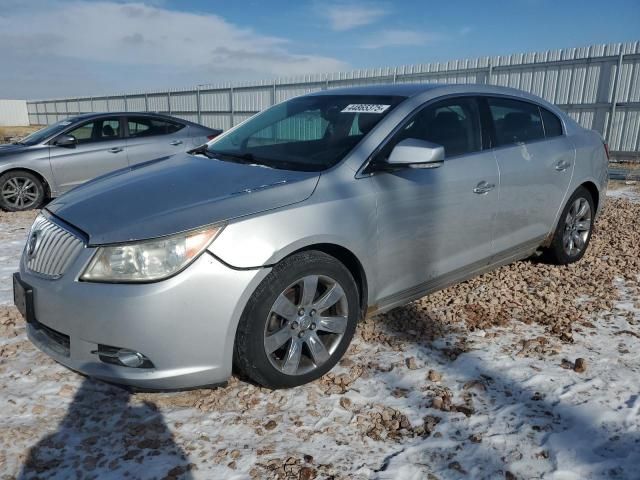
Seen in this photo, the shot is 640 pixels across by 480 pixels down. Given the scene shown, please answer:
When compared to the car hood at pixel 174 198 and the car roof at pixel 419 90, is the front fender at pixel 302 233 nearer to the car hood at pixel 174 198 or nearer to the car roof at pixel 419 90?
the car hood at pixel 174 198

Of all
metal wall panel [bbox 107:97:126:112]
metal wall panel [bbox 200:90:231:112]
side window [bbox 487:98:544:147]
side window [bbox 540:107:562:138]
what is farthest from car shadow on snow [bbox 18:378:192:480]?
metal wall panel [bbox 107:97:126:112]

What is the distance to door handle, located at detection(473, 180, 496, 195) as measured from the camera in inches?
133

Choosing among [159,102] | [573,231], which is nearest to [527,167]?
[573,231]

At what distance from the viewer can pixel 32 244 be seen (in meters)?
2.70

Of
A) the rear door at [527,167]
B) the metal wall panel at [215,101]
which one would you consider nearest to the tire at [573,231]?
the rear door at [527,167]

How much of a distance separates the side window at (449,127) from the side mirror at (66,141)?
5946mm

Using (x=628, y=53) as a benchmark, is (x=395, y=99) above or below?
below

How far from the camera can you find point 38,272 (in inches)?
99.0

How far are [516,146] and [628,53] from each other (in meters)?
10.1

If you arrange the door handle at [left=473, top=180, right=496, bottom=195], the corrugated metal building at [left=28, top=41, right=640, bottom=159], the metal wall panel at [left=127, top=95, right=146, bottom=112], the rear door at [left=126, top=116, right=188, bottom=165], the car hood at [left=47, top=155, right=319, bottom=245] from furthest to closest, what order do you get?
the metal wall panel at [left=127, top=95, right=146, bottom=112] < the corrugated metal building at [left=28, top=41, right=640, bottom=159] < the rear door at [left=126, top=116, right=188, bottom=165] < the door handle at [left=473, top=180, right=496, bottom=195] < the car hood at [left=47, top=155, right=319, bottom=245]

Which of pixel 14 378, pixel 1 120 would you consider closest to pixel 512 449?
pixel 14 378

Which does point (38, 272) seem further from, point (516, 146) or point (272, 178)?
point (516, 146)

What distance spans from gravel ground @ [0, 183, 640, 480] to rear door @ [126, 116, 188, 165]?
4.64 meters

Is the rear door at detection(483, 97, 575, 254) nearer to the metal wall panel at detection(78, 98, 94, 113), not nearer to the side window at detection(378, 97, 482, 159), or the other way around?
the side window at detection(378, 97, 482, 159)
